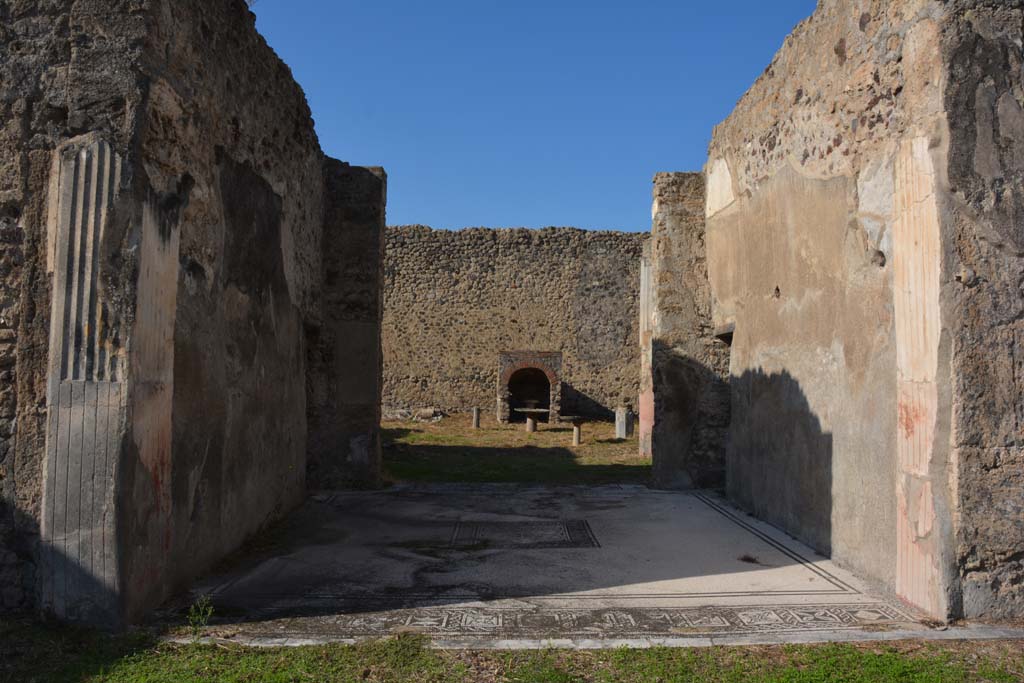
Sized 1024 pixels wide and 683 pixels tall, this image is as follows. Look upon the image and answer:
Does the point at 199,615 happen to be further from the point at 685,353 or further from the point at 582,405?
the point at 582,405

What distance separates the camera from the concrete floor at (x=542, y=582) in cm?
335

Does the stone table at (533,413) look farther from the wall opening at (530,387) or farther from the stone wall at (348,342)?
the stone wall at (348,342)

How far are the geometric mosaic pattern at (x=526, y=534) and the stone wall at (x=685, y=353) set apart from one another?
6.26 ft

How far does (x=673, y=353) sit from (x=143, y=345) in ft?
16.9

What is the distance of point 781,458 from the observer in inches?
216

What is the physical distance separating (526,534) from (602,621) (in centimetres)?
193

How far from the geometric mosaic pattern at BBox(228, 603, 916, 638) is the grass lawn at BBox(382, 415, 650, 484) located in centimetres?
477

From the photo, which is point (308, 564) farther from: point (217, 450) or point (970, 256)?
point (970, 256)

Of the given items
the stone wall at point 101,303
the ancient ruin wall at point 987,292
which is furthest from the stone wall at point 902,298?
the stone wall at point 101,303

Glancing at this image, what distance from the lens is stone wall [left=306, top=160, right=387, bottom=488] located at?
288 inches

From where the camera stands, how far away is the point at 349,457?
7.36 metres

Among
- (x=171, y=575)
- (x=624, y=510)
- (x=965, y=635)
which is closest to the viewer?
(x=965, y=635)

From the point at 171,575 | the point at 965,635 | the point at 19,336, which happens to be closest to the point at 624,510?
the point at 965,635

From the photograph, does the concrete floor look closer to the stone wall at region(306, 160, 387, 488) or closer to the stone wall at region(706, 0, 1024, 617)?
the stone wall at region(706, 0, 1024, 617)
